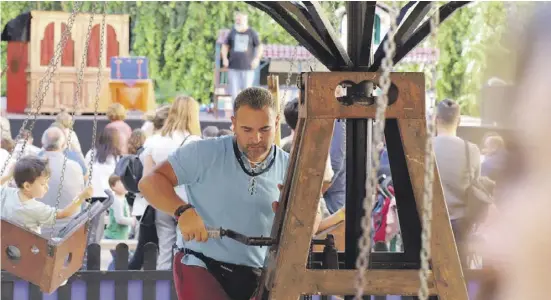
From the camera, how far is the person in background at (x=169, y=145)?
16.8 ft

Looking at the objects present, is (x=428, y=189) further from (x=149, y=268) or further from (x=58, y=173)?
(x=58, y=173)

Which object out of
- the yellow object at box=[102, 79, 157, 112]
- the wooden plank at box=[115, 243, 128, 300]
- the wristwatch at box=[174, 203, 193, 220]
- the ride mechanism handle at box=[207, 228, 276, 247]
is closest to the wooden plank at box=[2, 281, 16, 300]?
the wooden plank at box=[115, 243, 128, 300]

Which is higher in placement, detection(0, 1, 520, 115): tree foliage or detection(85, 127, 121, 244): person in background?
detection(0, 1, 520, 115): tree foliage

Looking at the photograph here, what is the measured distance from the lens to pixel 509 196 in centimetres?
251

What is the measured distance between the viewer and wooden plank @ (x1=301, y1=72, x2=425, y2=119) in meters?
2.23

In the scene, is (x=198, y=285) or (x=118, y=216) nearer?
(x=198, y=285)

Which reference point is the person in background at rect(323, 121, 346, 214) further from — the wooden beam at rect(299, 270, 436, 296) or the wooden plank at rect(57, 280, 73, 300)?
the wooden beam at rect(299, 270, 436, 296)

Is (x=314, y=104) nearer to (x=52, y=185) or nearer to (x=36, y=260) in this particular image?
(x=36, y=260)

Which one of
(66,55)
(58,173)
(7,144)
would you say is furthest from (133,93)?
(58,173)

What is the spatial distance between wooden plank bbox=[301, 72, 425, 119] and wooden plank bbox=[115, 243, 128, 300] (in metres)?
2.23

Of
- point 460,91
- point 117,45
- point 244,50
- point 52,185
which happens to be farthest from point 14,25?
point 52,185

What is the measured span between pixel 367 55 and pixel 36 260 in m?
1.69

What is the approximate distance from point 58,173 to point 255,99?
2.78 metres

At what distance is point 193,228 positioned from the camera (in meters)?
2.58
